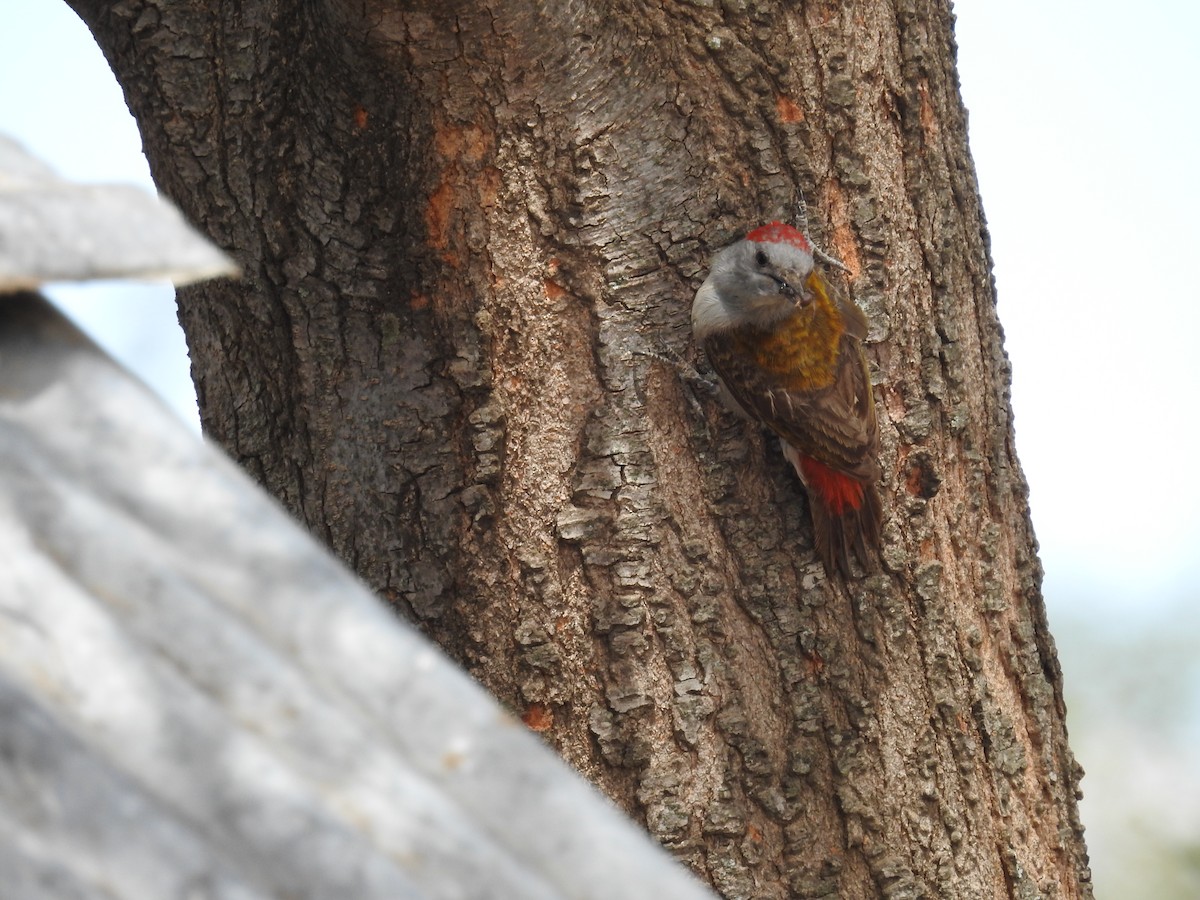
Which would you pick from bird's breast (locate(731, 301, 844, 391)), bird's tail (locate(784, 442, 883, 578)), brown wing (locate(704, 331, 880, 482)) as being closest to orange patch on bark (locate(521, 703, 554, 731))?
bird's tail (locate(784, 442, 883, 578))

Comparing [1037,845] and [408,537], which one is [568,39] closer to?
[408,537]

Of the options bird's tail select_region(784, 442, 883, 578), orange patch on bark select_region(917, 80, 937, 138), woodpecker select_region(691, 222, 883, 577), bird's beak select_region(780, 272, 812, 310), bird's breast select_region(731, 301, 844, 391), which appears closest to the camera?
bird's tail select_region(784, 442, 883, 578)

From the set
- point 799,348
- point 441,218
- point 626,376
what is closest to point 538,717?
point 626,376

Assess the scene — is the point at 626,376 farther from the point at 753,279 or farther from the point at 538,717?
the point at 538,717

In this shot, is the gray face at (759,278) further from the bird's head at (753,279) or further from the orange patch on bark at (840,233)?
the orange patch on bark at (840,233)

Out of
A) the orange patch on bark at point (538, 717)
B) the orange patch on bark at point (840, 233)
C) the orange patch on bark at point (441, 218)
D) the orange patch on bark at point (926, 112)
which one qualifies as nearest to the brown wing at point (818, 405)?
the orange patch on bark at point (840, 233)

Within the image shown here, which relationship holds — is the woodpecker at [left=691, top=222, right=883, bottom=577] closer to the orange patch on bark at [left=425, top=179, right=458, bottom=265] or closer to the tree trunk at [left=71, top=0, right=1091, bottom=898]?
the tree trunk at [left=71, top=0, right=1091, bottom=898]

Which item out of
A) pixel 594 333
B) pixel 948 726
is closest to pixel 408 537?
pixel 594 333

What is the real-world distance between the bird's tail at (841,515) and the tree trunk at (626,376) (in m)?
0.04

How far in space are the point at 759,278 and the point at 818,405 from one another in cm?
40

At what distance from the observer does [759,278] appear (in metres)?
2.88

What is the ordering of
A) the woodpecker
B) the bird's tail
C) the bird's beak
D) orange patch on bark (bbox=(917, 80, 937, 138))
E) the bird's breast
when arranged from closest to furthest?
1. the bird's tail
2. the woodpecker
3. orange patch on bark (bbox=(917, 80, 937, 138))
4. the bird's beak
5. the bird's breast

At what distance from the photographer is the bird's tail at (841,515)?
2389 millimetres

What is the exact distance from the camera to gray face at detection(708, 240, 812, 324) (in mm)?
2605
